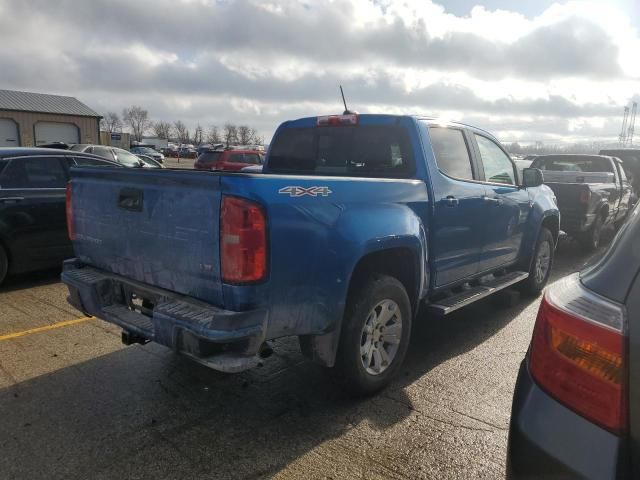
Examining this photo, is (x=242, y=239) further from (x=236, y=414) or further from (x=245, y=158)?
(x=245, y=158)

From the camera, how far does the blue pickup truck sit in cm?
267

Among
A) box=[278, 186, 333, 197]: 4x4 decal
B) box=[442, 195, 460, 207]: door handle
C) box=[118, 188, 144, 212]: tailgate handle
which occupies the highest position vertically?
box=[278, 186, 333, 197]: 4x4 decal

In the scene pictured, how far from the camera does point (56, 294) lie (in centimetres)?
594

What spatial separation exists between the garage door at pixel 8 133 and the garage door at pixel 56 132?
4.88 feet

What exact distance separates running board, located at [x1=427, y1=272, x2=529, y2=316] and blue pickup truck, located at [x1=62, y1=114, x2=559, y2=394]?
19 millimetres

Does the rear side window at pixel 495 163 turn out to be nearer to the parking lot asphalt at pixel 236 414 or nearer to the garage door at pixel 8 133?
the parking lot asphalt at pixel 236 414

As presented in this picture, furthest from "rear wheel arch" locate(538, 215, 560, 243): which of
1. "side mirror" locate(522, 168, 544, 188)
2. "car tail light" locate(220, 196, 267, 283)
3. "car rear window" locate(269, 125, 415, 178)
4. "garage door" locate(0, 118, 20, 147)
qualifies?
"garage door" locate(0, 118, 20, 147)

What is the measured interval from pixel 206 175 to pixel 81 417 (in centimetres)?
185

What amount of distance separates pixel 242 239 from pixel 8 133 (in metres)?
43.6

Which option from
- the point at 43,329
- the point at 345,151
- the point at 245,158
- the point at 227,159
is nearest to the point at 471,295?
the point at 345,151

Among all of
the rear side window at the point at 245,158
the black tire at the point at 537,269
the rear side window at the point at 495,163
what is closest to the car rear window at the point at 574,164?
the black tire at the point at 537,269

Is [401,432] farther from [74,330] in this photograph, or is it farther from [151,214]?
[74,330]

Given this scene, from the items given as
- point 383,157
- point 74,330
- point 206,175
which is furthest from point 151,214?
point 74,330

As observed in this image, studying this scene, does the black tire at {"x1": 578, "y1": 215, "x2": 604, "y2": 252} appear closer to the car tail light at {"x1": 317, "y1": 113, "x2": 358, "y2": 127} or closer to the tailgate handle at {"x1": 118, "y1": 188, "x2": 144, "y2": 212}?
the car tail light at {"x1": 317, "y1": 113, "x2": 358, "y2": 127}
